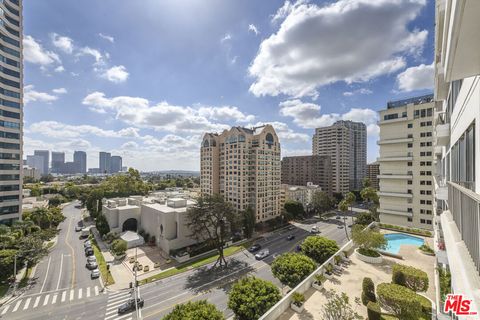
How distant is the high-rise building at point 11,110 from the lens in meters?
45.9

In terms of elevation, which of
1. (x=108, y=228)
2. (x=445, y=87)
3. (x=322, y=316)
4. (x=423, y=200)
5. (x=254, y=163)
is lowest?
(x=108, y=228)

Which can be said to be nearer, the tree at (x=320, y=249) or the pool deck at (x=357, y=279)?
the pool deck at (x=357, y=279)

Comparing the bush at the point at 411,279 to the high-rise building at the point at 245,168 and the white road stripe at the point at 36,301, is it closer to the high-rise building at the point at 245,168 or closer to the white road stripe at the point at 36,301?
the white road stripe at the point at 36,301

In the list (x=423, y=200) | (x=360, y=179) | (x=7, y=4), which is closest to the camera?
(x=423, y=200)

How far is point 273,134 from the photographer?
224ft

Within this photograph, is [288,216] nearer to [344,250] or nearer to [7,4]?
[344,250]

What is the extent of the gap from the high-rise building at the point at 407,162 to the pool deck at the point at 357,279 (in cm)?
1301

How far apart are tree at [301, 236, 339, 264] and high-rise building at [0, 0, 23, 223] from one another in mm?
62506

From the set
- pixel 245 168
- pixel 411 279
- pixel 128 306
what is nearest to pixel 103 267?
pixel 128 306

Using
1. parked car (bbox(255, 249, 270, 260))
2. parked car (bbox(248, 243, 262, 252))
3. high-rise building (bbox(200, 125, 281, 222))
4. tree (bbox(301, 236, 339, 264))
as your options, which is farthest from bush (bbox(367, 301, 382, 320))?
high-rise building (bbox(200, 125, 281, 222))

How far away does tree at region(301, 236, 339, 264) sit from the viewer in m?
26.6

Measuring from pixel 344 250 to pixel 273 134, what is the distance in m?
45.3

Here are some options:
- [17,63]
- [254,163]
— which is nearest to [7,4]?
[17,63]

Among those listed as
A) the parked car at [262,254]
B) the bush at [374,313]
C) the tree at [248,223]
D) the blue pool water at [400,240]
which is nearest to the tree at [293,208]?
the tree at [248,223]
